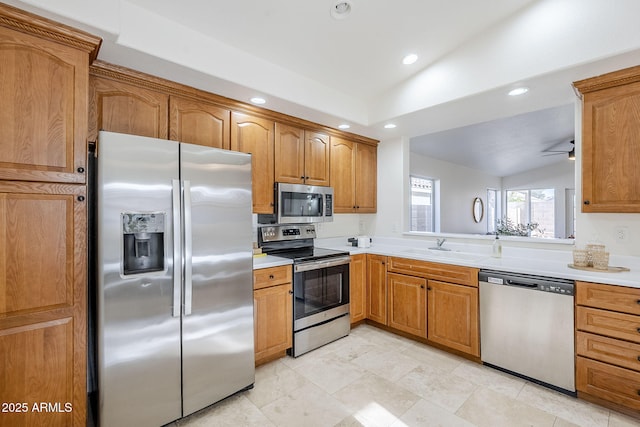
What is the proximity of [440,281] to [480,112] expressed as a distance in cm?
168

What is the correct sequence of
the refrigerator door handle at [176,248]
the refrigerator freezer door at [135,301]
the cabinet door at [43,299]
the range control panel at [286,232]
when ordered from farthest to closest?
1. the range control panel at [286,232]
2. the refrigerator door handle at [176,248]
3. the refrigerator freezer door at [135,301]
4. the cabinet door at [43,299]

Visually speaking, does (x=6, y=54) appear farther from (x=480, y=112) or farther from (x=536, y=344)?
(x=536, y=344)

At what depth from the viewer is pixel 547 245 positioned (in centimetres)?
279

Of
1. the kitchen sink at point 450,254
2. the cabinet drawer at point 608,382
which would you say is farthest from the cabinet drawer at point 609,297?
the kitchen sink at point 450,254

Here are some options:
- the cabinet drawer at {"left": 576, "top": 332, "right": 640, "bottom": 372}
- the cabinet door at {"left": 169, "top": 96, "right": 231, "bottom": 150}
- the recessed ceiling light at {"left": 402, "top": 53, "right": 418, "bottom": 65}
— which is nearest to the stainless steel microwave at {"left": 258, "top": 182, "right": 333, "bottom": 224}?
the cabinet door at {"left": 169, "top": 96, "right": 231, "bottom": 150}

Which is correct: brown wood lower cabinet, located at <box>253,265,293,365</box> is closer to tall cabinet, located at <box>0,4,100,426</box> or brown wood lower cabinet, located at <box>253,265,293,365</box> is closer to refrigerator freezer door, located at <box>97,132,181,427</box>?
refrigerator freezer door, located at <box>97,132,181,427</box>

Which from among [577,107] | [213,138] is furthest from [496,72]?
[213,138]

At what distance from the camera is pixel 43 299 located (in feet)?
5.03

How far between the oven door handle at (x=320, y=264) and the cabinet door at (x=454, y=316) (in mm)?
873

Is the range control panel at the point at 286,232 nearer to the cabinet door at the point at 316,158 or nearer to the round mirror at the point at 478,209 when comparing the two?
the cabinet door at the point at 316,158

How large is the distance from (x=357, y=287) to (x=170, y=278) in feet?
6.90

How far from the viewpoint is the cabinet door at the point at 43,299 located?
1.45 meters

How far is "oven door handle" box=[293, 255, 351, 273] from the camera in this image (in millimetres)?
2752

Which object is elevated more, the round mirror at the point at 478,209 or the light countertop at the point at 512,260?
the round mirror at the point at 478,209
